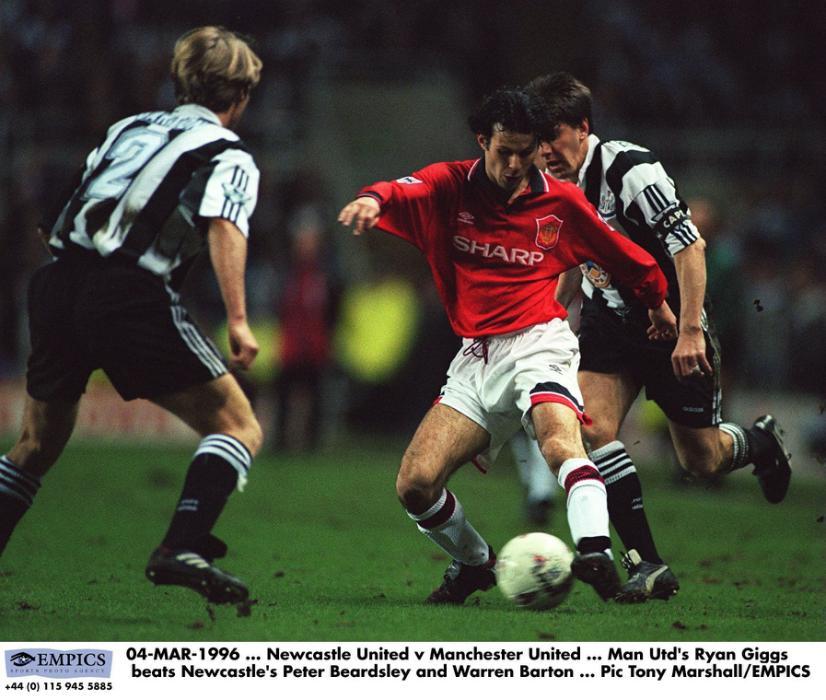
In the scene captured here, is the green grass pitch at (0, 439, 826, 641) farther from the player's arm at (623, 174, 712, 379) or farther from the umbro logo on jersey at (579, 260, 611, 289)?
the umbro logo on jersey at (579, 260, 611, 289)

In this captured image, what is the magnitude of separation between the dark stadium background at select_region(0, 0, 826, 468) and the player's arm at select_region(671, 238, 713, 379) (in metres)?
8.62

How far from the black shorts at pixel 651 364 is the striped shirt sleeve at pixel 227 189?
2.09m

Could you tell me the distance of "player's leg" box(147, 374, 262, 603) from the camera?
5027 mm

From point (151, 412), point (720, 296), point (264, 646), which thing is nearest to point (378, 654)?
point (264, 646)

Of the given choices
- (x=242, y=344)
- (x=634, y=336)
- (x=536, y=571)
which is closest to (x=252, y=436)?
Answer: (x=242, y=344)

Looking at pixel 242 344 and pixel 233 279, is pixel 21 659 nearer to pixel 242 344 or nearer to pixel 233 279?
pixel 242 344

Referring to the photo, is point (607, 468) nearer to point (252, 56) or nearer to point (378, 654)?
point (378, 654)

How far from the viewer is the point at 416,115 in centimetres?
2027

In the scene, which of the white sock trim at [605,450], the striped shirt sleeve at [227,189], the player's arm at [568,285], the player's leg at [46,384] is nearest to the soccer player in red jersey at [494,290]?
the player's arm at [568,285]

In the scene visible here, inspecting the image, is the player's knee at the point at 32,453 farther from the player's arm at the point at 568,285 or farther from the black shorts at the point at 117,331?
the player's arm at the point at 568,285

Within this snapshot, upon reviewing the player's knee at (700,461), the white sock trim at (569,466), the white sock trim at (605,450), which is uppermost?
the white sock trim at (569,466)

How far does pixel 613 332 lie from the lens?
6715 mm

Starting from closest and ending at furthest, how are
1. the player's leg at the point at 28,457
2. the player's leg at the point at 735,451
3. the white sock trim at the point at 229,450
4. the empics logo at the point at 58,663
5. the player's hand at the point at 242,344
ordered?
the empics logo at the point at 58,663, the player's hand at the point at 242,344, the white sock trim at the point at 229,450, the player's leg at the point at 28,457, the player's leg at the point at 735,451

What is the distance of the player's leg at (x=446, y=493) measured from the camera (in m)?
5.95
